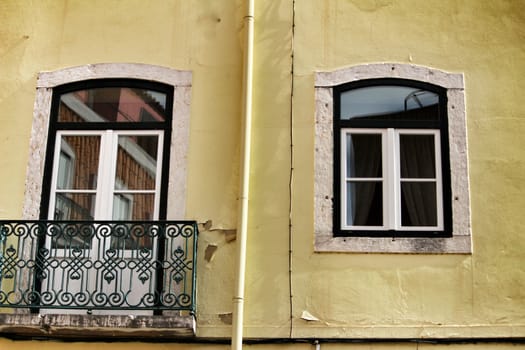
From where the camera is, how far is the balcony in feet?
28.4

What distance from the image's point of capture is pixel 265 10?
9648 mm

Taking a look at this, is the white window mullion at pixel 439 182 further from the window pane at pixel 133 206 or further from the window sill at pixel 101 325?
the window pane at pixel 133 206

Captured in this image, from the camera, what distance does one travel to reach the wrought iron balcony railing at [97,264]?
881 cm

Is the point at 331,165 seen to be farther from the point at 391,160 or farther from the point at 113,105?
the point at 113,105

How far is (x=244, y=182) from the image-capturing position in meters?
8.94

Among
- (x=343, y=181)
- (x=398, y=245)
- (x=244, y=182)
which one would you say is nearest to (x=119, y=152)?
(x=244, y=182)

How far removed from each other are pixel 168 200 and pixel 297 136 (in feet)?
4.34

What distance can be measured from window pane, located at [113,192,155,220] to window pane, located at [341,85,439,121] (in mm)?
1978

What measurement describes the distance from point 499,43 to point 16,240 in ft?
15.9

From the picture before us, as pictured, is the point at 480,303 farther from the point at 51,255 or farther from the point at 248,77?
the point at 51,255

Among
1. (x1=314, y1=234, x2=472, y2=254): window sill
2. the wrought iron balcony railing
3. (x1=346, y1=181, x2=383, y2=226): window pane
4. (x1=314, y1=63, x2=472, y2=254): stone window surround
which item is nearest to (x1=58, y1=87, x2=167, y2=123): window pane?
the wrought iron balcony railing

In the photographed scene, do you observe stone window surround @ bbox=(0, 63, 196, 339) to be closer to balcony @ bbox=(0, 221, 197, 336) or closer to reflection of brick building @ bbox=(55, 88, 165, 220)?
balcony @ bbox=(0, 221, 197, 336)

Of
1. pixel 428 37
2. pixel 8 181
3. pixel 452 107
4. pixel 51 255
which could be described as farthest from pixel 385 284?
pixel 8 181

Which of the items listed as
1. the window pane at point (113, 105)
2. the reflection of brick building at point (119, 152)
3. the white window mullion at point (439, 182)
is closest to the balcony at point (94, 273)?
the reflection of brick building at point (119, 152)
